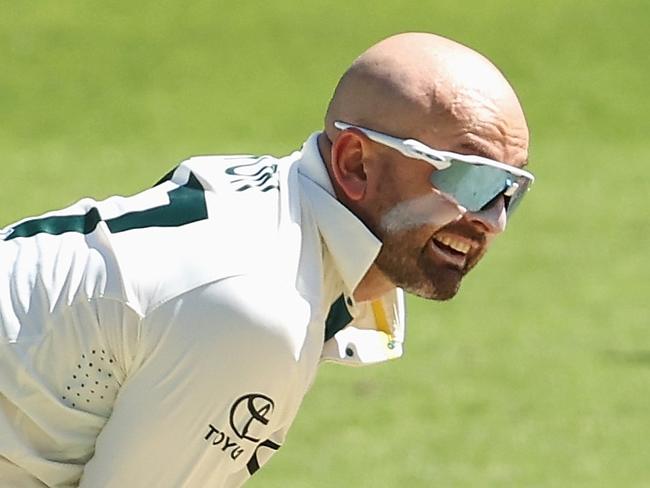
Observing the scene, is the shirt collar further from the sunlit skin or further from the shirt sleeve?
the shirt sleeve

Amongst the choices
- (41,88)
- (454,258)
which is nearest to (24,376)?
(454,258)

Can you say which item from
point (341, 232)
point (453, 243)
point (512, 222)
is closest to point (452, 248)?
point (453, 243)

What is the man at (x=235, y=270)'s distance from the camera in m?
3.15

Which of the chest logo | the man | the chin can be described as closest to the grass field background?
the chin

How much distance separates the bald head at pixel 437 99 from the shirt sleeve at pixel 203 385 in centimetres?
42

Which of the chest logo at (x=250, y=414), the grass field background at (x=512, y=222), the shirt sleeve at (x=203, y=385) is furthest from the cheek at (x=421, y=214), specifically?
the grass field background at (x=512, y=222)

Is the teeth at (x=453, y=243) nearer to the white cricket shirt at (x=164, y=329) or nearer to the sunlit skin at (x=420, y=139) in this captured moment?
the sunlit skin at (x=420, y=139)

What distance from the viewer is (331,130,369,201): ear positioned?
3.41 metres

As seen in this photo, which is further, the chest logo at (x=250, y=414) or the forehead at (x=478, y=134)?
the forehead at (x=478, y=134)

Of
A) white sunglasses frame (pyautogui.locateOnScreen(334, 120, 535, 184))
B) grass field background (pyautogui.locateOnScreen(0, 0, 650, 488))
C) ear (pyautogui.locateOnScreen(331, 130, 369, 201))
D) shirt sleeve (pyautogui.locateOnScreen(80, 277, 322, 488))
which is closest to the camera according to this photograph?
shirt sleeve (pyautogui.locateOnScreen(80, 277, 322, 488))

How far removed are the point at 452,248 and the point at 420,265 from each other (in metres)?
0.08

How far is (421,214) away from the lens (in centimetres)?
339

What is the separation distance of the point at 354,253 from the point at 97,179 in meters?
10.1

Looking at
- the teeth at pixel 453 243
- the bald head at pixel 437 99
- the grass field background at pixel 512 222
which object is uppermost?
the bald head at pixel 437 99
